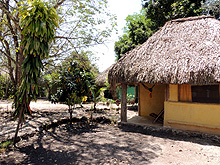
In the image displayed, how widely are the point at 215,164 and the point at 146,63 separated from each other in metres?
3.71

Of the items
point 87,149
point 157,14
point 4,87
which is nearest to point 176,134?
point 87,149

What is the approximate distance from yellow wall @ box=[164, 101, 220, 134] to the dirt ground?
352mm

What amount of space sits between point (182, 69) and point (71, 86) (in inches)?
158

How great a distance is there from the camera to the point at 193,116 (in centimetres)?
600

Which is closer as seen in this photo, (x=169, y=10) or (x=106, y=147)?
(x=106, y=147)

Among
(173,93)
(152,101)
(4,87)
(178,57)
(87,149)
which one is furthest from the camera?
(4,87)

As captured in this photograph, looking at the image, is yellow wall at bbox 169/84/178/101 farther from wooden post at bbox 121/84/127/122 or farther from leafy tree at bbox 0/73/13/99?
leafy tree at bbox 0/73/13/99

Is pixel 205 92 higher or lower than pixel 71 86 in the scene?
lower

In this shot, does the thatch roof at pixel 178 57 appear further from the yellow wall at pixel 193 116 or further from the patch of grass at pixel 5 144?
the patch of grass at pixel 5 144

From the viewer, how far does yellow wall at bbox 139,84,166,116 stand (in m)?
8.63

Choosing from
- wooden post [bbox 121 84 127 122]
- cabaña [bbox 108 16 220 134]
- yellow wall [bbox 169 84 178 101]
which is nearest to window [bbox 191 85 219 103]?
cabaña [bbox 108 16 220 134]

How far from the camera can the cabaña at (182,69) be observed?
5.41m

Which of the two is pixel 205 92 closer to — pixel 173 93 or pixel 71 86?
pixel 173 93

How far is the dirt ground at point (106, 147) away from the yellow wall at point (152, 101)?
2.33 metres
